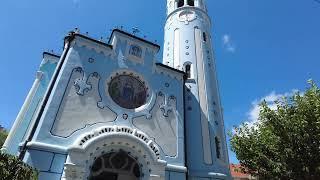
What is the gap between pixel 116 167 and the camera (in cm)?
1419

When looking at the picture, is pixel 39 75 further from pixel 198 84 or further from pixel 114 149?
pixel 198 84

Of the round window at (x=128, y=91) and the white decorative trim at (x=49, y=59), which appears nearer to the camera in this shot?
the round window at (x=128, y=91)

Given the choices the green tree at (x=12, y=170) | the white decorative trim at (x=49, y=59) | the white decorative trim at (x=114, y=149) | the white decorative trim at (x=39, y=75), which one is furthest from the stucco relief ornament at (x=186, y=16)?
the green tree at (x=12, y=170)

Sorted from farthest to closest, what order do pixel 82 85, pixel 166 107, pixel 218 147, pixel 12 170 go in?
pixel 218 147
pixel 166 107
pixel 82 85
pixel 12 170

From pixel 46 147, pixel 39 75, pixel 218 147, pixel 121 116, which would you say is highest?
pixel 39 75

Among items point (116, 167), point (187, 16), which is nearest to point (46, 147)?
point (116, 167)

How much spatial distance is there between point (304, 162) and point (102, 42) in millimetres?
12259

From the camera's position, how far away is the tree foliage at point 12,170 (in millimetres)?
8086

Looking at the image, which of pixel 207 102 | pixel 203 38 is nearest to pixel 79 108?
pixel 207 102

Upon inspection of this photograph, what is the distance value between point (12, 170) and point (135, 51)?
10911 mm

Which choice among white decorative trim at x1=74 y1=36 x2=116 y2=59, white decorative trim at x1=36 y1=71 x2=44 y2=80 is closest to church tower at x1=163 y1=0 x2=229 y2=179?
white decorative trim at x1=74 y1=36 x2=116 y2=59

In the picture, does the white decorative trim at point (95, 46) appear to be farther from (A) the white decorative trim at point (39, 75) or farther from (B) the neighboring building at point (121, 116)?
(A) the white decorative trim at point (39, 75)

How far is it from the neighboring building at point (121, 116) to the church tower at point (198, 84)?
7cm

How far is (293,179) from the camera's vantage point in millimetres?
12109
